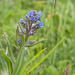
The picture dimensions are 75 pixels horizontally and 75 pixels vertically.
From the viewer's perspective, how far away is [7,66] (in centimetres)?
168


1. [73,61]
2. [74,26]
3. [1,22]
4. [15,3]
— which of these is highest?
[15,3]

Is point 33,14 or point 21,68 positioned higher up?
point 33,14

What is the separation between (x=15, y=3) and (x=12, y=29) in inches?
78.2

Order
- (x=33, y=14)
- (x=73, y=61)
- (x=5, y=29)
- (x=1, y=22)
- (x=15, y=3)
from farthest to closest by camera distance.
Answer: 1. (x=15, y=3)
2. (x=1, y=22)
3. (x=5, y=29)
4. (x=73, y=61)
5. (x=33, y=14)

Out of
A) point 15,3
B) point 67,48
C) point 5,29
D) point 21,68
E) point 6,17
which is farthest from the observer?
point 15,3

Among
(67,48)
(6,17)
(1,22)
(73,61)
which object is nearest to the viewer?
(73,61)

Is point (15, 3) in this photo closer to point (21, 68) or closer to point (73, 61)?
point (73, 61)

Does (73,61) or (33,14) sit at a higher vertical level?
(33,14)

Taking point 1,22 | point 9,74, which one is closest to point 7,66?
point 9,74

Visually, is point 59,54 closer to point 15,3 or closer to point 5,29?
point 5,29

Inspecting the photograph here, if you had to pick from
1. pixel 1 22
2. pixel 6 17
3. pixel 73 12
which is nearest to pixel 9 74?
pixel 1 22

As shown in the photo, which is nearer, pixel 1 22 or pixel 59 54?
pixel 59 54

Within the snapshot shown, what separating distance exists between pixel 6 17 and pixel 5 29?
0.88 meters

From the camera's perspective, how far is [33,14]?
6.00 ft
